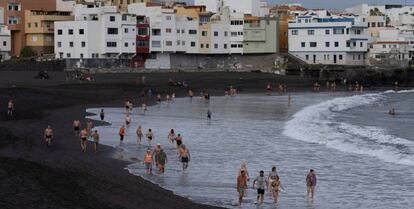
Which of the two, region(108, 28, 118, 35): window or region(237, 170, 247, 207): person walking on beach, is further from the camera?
region(108, 28, 118, 35): window

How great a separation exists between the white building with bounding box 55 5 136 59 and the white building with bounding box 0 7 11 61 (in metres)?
5.39

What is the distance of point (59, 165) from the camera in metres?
22.3

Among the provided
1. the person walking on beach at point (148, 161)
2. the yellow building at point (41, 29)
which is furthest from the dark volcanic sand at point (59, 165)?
the yellow building at point (41, 29)

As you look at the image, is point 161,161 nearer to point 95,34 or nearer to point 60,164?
point 60,164

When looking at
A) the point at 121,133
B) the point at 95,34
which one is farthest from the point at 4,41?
the point at 121,133

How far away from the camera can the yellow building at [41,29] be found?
269 ft

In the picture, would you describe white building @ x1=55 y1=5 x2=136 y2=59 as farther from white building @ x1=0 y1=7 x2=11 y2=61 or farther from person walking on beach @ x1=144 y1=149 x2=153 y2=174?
person walking on beach @ x1=144 y1=149 x2=153 y2=174

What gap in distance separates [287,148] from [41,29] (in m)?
55.9

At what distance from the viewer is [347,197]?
2130 cm

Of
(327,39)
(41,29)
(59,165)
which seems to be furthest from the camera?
(327,39)

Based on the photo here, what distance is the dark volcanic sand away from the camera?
16984mm

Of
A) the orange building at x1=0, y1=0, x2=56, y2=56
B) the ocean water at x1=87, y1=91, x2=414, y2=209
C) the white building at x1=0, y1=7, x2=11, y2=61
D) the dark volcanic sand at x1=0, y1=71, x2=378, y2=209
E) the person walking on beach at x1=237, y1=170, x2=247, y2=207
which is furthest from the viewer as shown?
the orange building at x1=0, y1=0, x2=56, y2=56

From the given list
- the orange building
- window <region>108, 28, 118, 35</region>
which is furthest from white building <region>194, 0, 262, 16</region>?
the orange building

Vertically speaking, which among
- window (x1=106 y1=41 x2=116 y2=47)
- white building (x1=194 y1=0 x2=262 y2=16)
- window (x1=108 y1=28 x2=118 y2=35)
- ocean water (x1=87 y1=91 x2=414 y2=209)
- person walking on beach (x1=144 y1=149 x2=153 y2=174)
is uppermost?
white building (x1=194 y1=0 x2=262 y2=16)
